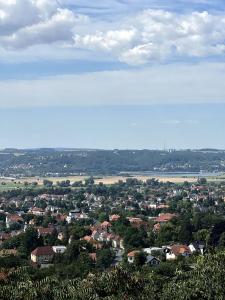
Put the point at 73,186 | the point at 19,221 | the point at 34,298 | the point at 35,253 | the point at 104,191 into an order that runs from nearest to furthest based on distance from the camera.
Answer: the point at 34,298 → the point at 35,253 → the point at 19,221 → the point at 104,191 → the point at 73,186

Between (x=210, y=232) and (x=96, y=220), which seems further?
(x=96, y=220)

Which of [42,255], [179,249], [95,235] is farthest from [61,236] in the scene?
[179,249]

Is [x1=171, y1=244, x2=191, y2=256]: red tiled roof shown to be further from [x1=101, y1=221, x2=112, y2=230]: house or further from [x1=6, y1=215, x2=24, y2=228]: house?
[x1=6, y1=215, x2=24, y2=228]: house

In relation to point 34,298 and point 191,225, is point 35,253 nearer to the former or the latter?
point 191,225

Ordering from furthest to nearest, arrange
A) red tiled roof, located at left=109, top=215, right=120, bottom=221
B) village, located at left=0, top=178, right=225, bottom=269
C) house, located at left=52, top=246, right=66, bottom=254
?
red tiled roof, located at left=109, top=215, right=120, bottom=221 < house, located at left=52, top=246, right=66, bottom=254 < village, located at left=0, top=178, right=225, bottom=269

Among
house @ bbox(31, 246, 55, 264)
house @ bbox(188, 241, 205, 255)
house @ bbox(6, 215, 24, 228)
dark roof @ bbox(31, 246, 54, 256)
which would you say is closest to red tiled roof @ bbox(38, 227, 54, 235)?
house @ bbox(6, 215, 24, 228)

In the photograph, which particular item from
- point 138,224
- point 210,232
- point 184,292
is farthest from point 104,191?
point 184,292
